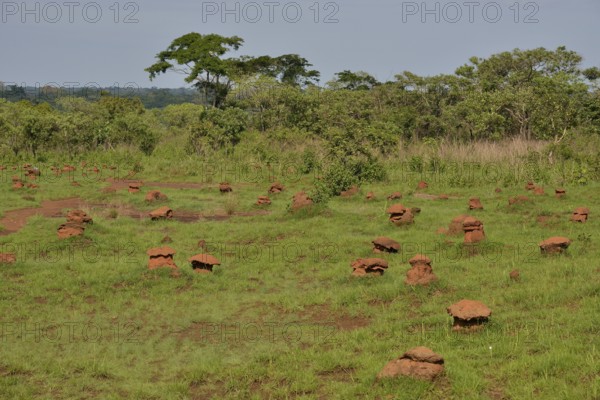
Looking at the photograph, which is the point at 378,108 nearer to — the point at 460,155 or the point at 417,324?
the point at 460,155

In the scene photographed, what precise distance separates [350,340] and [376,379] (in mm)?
1292

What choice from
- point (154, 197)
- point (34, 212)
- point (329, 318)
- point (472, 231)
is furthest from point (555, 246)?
point (34, 212)

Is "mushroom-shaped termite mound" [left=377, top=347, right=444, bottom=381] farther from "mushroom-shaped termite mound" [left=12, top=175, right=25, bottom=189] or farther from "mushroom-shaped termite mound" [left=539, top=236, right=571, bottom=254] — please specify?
"mushroom-shaped termite mound" [left=12, top=175, right=25, bottom=189]

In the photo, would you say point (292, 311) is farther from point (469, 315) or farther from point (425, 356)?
point (425, 356)

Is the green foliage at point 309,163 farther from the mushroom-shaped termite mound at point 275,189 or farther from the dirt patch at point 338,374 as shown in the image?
the dirt patch at point 338,374

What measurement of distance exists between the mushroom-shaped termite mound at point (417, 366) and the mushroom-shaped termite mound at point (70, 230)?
309 inches

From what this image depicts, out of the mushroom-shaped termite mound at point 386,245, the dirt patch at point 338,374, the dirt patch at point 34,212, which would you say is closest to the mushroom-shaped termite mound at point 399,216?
the mushroom-shaped termite mound at point 386,245

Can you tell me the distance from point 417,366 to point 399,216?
24.8ft

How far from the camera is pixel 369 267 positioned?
884 centimetres

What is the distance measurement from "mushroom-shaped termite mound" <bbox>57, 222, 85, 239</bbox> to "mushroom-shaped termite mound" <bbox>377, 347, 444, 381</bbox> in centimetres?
784

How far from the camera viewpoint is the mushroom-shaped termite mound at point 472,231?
10.4 meters

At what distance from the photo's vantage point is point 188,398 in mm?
5625

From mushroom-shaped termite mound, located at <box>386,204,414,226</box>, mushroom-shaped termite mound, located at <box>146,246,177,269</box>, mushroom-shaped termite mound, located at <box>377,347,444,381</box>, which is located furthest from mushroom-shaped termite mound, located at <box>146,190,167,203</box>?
mushroom-shaped termite mound, located at <box>377,347,444,381</box>

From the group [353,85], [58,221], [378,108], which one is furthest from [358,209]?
[353,85]
